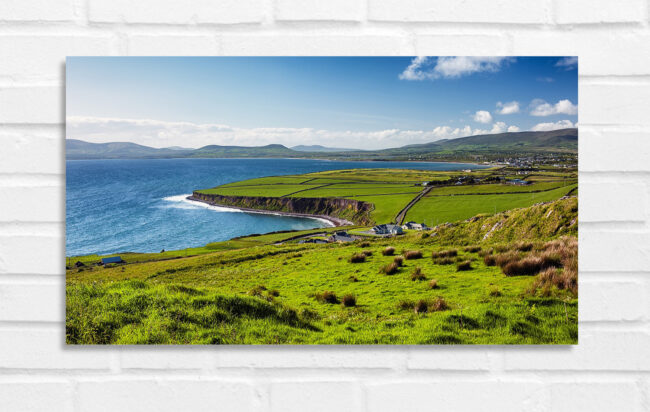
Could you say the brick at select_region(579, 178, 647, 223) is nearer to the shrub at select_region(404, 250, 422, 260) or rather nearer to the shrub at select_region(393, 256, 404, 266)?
the shrub at select_region(404, 250, 422, 260)

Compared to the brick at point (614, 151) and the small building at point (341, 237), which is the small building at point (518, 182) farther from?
the small building at point (341, 237)

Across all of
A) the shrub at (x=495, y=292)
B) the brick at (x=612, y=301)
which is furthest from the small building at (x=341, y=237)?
the brick at (x=612, y=301)
